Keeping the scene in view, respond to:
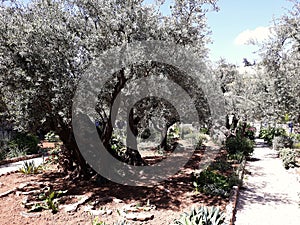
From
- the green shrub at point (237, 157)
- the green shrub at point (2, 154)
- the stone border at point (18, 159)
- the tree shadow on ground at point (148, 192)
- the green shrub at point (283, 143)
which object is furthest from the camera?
the green shrub at point (283, 143)

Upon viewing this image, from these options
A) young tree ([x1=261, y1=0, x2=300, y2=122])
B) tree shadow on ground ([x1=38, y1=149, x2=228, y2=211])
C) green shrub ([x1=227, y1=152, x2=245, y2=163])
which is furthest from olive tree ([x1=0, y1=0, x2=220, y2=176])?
green shrub ([x1=227, y1=152, x2=245, y2=163])

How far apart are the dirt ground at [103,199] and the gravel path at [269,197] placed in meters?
0.67

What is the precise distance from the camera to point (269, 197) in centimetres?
745

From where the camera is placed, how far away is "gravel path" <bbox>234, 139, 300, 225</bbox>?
5916 mm

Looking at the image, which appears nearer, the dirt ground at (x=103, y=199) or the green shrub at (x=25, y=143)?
the dirt ground at (x=103, y=199)

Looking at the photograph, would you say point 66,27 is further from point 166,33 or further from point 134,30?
point 166,33

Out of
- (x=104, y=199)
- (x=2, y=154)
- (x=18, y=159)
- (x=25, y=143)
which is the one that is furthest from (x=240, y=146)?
(x=2, y=154)

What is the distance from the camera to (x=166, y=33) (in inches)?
264

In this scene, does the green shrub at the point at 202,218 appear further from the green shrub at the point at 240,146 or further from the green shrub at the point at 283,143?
the green shrub at the point at 283,143

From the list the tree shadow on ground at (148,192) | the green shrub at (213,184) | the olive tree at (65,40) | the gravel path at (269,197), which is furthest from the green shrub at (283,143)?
the olive tree at (65,40)

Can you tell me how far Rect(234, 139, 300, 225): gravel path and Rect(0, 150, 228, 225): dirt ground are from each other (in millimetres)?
674

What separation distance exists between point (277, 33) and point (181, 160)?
20.9 feet

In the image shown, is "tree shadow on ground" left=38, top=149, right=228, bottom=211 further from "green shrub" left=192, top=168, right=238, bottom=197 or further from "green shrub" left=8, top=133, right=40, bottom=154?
"green shrub" left=8, top=133, right=40, bottom=154

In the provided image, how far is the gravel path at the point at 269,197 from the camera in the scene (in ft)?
19.4
